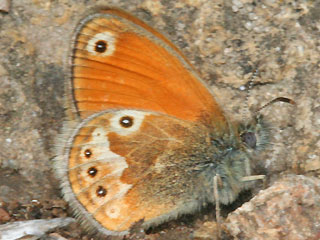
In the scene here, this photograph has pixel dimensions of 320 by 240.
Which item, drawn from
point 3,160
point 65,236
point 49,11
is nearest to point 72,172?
point 65,236

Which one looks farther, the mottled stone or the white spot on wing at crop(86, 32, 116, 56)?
the white spot on wing at crop(86, 32, 116, 56)

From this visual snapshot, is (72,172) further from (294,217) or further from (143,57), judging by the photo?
(294,217)

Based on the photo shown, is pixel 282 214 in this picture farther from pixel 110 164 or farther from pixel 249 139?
pixel 110 164

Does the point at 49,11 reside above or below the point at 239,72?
above

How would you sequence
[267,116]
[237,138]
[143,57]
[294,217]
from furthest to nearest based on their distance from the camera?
[267,116]
[237,138]
[143,57]
[294,217]

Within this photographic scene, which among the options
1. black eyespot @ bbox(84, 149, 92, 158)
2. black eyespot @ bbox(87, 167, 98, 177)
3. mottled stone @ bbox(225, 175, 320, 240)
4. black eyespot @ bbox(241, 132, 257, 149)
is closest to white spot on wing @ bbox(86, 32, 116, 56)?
black eyespot @ bbox(84, 149, 92, 158)

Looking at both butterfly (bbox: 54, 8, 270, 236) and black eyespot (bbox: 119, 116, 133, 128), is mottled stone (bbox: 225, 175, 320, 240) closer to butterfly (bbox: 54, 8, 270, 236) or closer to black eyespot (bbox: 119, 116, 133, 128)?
butterfly (bbox: 54, 8, 270, 236)

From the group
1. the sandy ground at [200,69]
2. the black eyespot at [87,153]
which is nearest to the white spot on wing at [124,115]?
the black eyespot at [87,153]

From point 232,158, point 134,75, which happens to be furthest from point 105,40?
point 232,158
